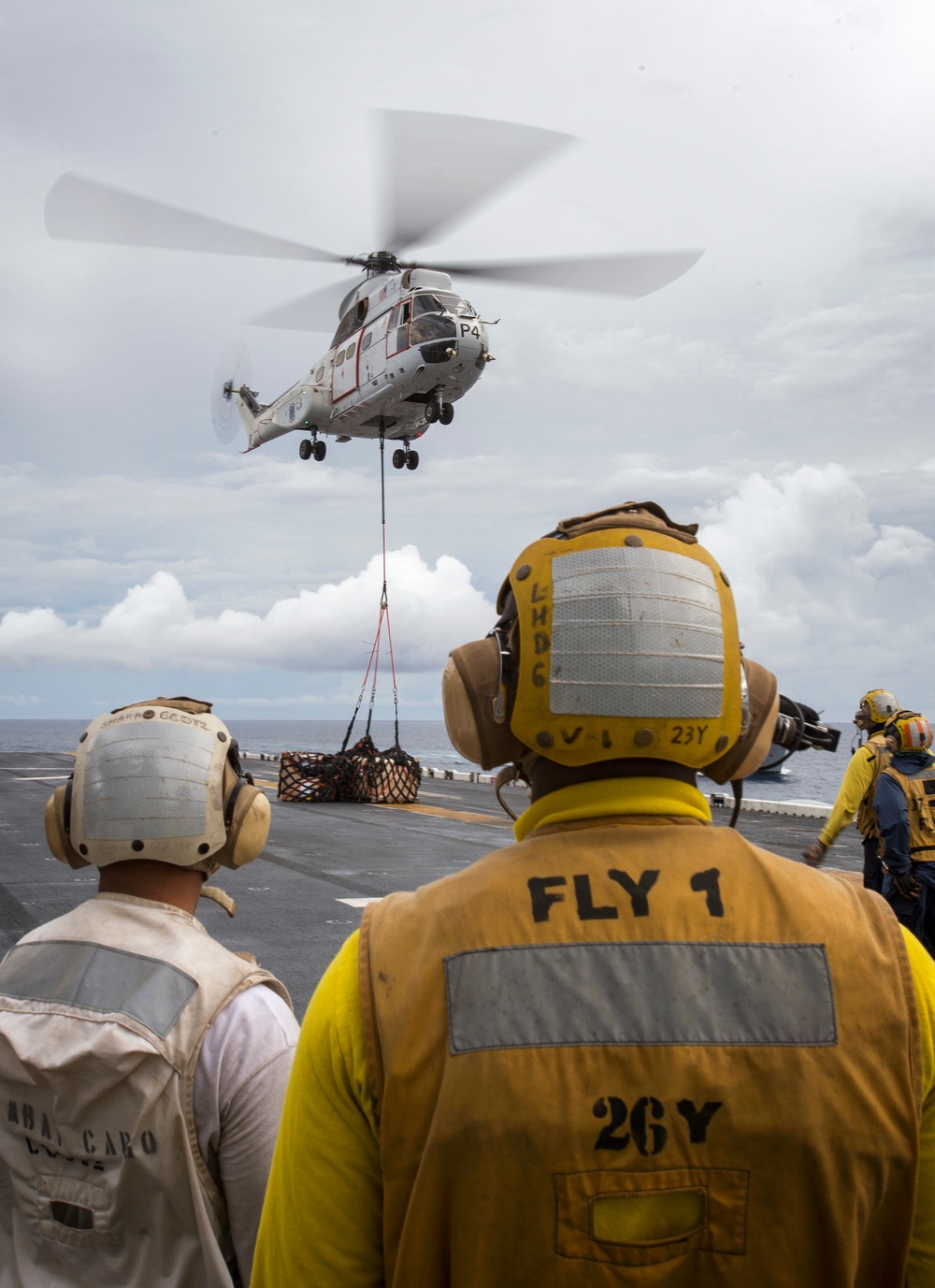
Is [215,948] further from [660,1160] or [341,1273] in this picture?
[660,1160]

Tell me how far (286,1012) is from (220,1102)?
0.24 meters

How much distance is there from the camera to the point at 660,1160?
1381 millimetres

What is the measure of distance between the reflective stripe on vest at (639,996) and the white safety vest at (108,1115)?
907mm

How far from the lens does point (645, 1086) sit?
1387 mm

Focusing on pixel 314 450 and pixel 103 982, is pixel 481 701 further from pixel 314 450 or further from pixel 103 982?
pixel 314 450

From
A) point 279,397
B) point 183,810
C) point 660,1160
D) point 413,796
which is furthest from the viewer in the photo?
point 279,397

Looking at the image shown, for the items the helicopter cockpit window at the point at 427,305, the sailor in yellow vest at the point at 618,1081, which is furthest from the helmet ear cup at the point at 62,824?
the helicopter cockpit window at the point at 427,305

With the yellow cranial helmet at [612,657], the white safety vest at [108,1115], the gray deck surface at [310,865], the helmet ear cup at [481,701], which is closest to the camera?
the yellow cranial helmet at [612,657]

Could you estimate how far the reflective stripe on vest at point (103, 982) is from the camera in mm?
2070

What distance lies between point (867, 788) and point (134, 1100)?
696 cm

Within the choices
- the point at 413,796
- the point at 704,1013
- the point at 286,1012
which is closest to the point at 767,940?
the point at 704,1013

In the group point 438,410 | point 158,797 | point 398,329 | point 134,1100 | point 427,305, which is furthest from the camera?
point 438,410

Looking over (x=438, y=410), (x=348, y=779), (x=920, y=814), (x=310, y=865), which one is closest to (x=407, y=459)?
Result: (x=438, y=410)

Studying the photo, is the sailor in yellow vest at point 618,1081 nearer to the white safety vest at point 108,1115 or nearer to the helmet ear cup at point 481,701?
the helmet ear cup at point 481,701
